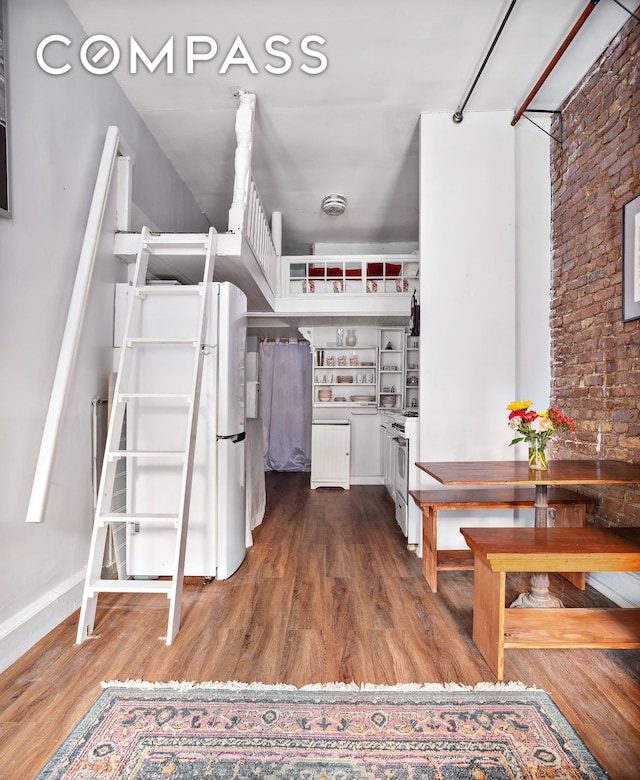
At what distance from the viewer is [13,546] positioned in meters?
1.99

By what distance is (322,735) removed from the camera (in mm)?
1503

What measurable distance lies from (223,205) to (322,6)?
112 inches

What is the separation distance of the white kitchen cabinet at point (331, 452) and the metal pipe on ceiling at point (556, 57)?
3556mm

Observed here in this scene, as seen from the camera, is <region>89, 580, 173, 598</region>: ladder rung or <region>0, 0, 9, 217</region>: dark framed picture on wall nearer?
<region>0, 0, 9, 217</region>: dark framed picture on wall

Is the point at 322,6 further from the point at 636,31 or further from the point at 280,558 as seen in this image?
the point at 280,558

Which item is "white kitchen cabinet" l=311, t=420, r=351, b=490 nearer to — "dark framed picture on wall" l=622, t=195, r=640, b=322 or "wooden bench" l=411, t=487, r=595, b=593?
"wooden bench" l=411, t=487, r=595, b=593

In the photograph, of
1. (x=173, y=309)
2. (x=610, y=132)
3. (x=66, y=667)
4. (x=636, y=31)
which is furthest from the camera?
(x=173, y=309)

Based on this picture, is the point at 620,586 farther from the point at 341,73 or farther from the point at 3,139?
the point at 3,139

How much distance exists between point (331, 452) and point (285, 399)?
1763 millimetres

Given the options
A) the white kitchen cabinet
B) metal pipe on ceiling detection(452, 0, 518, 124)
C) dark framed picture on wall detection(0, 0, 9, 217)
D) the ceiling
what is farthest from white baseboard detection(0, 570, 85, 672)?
metal pipe on ceiling detection(452, 0, 518, 124)

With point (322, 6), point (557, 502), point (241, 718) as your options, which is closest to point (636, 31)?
point (322, 6)

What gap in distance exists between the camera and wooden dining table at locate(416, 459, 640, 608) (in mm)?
2135

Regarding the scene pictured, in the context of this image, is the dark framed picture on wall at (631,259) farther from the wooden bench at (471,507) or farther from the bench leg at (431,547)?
the bench leg at (431,547)

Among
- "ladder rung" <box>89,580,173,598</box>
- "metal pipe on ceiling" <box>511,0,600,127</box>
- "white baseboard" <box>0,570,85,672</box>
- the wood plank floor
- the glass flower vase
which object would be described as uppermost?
"metal pipe on ceiling" <box>511,0,600,127</box>
